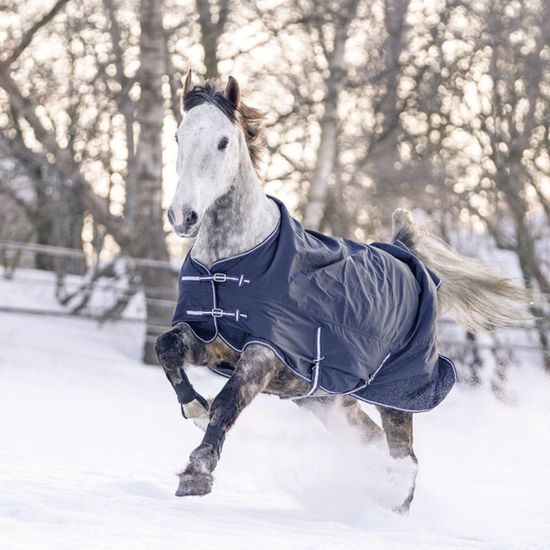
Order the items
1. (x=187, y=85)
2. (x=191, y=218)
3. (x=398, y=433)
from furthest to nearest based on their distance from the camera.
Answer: (x=398, y=433) → (x=187, y=85) → (x=191, y=218)

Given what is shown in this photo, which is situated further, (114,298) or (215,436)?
(114,298)

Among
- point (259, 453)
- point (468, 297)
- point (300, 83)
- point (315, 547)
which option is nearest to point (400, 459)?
point (259, 453)

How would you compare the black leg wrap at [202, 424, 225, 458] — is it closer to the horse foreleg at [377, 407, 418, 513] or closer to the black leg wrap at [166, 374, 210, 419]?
the black leg wrap at [166, 374, 210, 419]

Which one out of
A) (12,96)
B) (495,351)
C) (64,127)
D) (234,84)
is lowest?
(495,351)

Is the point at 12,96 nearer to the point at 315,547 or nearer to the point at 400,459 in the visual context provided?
the point at 400,459

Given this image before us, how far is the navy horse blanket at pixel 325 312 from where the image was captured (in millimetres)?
4484

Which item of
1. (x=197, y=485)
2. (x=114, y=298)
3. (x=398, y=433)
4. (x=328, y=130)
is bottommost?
(x=114, y=298)

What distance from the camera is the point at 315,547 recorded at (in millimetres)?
3533

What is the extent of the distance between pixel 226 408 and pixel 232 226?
80cm

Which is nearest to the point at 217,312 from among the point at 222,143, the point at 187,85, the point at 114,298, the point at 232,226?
the point at 232,226

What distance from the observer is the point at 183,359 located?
4449 millimetres

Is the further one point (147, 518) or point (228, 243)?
point (228, 243)

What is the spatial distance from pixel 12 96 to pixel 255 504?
Answer: 713 centimetres

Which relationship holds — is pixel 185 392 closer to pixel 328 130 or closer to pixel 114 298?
pixel 114 298
